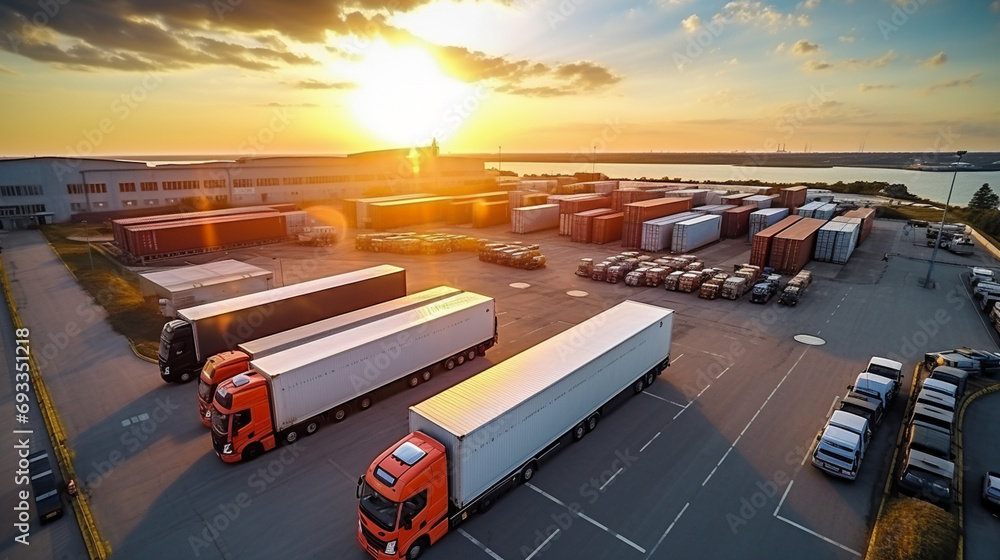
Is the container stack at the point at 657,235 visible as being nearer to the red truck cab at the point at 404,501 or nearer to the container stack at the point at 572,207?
the container stack at the point at 572,207

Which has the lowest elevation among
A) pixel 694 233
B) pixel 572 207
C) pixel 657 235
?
pixel 657 235

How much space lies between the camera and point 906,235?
185 feet

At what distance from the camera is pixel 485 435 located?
12125 mm

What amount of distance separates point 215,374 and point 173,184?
65.6 metres

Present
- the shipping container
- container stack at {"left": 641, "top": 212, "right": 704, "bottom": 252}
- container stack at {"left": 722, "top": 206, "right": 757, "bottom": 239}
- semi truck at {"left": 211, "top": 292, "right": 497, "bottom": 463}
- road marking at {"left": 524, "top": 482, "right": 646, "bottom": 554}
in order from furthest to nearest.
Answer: container stack at {"left": 722, "top": 206, "right": 757, "bottom": 239} < the shipping container < container stack at {"left": 641, "top": 212, "right": 704, "bottom": 252} < semi truck at {"left": 211, "top": 292, "right": 497, "bottom": 463} < road marking at {"left": 524, "top": 482, "right": 646, "bottom": 554}

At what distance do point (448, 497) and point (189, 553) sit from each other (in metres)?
7.02

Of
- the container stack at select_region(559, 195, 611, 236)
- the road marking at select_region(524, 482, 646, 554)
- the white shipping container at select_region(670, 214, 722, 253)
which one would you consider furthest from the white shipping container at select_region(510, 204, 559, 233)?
the road marking at select_region(524, 482, 646, 554)

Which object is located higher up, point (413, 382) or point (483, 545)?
point (413, 382)

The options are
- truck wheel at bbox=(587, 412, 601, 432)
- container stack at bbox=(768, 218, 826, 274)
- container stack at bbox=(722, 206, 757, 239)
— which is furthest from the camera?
container stack at bbox=(722, 206, 757, 239)

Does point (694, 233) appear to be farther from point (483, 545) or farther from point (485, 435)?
point (483, 545)

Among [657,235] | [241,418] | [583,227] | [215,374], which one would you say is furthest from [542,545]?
[583,227]

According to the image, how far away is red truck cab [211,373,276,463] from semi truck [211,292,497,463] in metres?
0.03

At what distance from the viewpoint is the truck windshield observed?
10641mm

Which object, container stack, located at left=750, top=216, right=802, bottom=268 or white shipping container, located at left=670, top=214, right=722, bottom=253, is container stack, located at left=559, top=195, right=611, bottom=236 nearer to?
white shipping container, located at left=670, top=214, right=722, bottom=253
